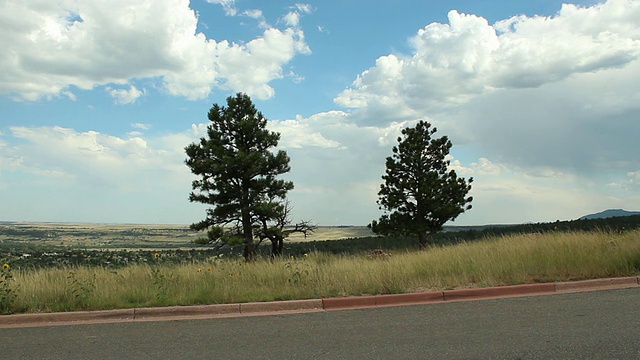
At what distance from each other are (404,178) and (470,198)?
4648 mm

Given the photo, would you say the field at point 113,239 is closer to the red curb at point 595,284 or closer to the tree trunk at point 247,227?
the tree trunk at point 247,227

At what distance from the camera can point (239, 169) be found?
1033 inches

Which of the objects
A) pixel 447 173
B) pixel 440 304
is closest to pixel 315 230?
pixel 447 173

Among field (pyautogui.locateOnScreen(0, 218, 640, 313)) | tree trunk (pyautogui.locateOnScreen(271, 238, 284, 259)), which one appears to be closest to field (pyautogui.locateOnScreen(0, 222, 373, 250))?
tree trunk (pyautogui.locateOnScreen(271, 238, 284, 259))

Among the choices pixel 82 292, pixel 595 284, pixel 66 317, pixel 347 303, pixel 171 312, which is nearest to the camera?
pixel 66 317

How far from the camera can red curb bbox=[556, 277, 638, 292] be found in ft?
30.6

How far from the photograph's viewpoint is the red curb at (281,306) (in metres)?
8.42

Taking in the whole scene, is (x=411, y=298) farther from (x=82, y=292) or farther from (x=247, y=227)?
(x=247, y=227)

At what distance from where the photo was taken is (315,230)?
28.0m

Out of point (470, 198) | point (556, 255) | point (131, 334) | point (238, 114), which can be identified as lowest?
point (131, 334)

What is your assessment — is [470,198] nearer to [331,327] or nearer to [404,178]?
[404,178]

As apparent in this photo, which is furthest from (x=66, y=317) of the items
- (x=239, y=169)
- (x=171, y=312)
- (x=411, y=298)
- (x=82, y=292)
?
(x=239, y=169)

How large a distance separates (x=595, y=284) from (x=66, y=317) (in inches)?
384

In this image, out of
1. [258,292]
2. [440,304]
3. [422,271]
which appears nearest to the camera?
[440,304]
